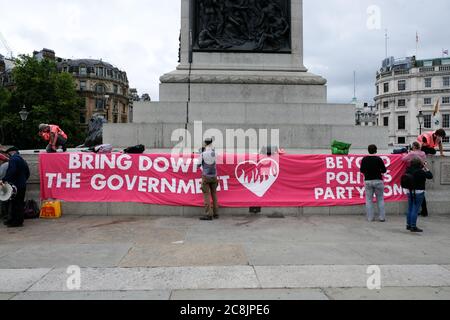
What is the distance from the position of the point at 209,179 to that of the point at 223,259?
390cm

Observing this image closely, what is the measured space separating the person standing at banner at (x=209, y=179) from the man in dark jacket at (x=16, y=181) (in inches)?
174

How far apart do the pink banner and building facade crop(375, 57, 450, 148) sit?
3945 inches

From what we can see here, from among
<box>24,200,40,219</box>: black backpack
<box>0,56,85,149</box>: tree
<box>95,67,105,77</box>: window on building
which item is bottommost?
<box>24,200,40,219</box>: black backpack

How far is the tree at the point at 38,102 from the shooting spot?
2393 inches

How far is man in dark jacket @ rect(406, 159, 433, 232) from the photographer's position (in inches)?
344

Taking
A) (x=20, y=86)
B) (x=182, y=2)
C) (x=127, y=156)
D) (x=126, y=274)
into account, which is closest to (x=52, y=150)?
(x=127, y=156)

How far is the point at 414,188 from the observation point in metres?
8.98

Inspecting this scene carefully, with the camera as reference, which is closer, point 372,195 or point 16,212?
point 16,212

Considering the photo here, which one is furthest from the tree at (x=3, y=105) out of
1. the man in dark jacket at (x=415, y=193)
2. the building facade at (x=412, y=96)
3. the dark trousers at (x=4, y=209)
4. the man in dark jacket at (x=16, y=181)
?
the building facade at (x=412, y=96)

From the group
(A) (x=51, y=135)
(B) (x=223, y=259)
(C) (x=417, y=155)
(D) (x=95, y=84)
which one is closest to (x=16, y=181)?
(A) (x=51, y=135)

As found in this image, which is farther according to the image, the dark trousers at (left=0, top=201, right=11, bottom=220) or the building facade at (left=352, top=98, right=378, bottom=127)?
the building facade at (left=352, top=98, right=378, bottom=127)

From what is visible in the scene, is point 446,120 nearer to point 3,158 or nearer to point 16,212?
point 3,158

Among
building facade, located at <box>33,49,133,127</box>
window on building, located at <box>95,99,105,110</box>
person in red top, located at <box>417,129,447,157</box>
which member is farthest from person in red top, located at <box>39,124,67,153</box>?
window on building, located at <box>95,99,105,110</box>

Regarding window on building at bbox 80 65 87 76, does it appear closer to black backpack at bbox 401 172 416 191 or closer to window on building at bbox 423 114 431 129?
window on building at bbox 423 114 431 129
